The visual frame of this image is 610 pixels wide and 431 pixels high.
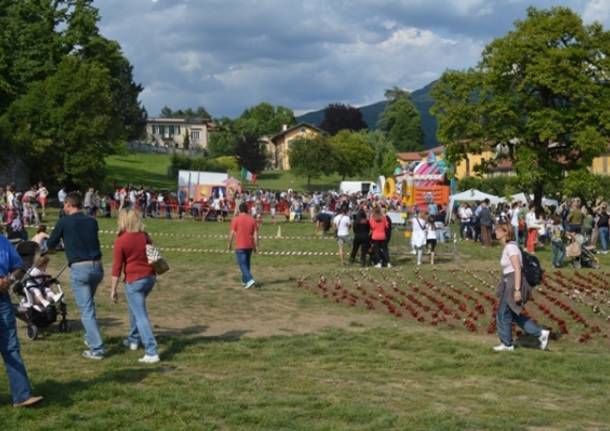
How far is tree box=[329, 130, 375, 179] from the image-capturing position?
8969 centimetres

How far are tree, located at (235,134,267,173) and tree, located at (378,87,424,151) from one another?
45.4 meters

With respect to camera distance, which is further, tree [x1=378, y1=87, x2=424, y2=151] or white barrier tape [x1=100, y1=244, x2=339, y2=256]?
tree [x1=378, y1=87, x2=424, y2=151]

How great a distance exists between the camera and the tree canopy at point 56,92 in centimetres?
4497

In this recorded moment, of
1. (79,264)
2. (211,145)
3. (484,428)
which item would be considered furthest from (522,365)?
(211,145)

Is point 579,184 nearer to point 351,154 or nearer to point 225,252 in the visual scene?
point 225,252

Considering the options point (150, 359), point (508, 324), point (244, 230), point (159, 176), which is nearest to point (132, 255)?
point (150, 359)

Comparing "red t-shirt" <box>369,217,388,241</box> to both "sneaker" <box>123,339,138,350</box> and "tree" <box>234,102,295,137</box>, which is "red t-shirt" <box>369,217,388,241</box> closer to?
"sneaker" <box>123,339,138,350</box>

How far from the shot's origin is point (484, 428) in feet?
22.9

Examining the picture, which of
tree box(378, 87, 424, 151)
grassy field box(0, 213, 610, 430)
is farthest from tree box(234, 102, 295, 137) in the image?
grassy field box(0, 213, 610, 430)

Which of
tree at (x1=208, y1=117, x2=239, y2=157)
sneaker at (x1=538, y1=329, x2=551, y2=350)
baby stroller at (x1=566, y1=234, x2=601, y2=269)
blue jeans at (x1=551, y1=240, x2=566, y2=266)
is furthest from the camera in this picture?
tree at (x1=208, y1=117, x2=239, y2=157)

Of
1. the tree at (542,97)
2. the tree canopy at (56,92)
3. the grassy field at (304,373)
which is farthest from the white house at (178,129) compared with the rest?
the grassy field at (304,373)

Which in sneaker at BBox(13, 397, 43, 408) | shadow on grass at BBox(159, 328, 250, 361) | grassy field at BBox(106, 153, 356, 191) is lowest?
shadow on grass at BBox(159, 328, 250, 361)

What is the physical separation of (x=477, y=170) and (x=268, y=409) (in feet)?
96.8

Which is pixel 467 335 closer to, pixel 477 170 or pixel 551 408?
pixel 551 408
